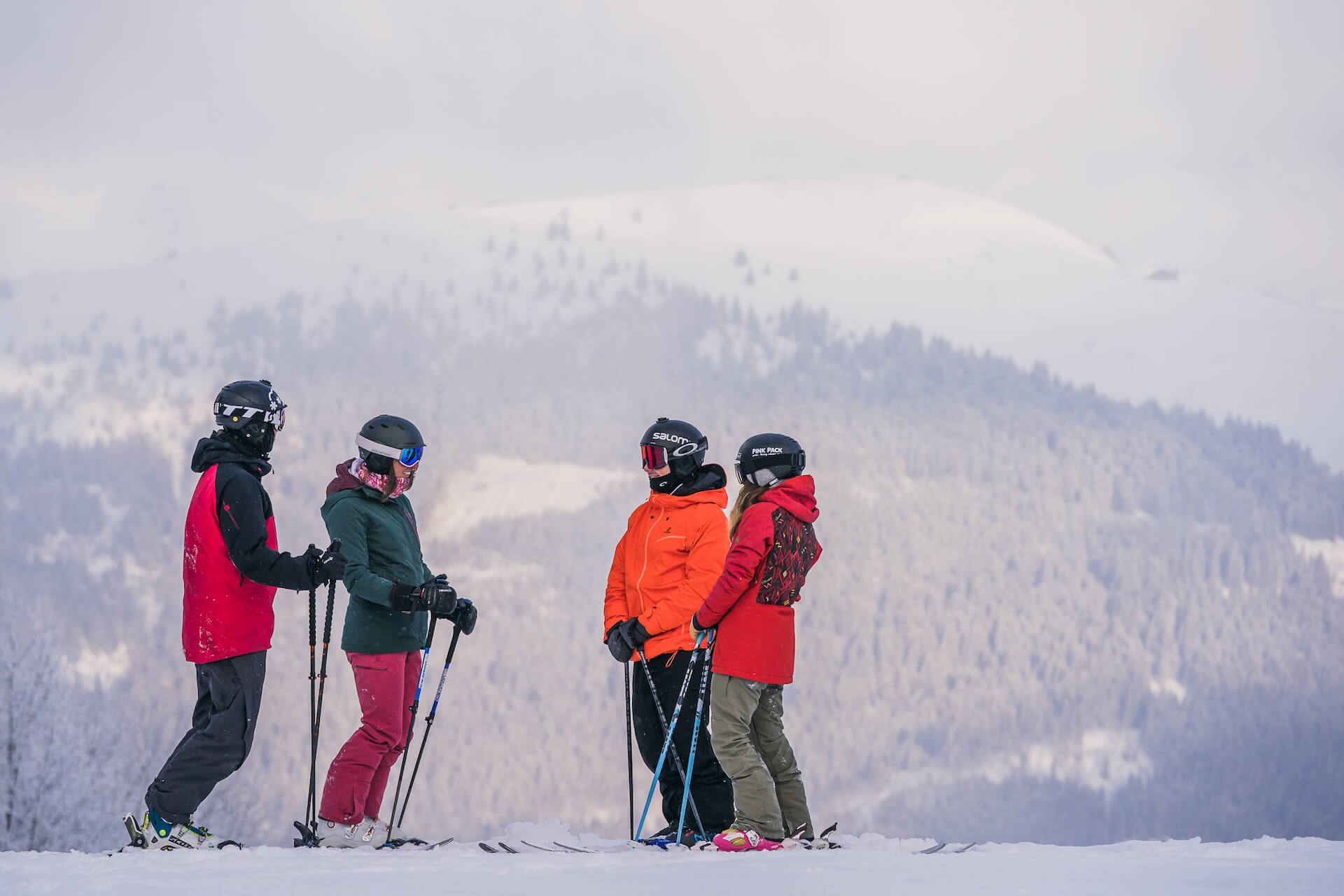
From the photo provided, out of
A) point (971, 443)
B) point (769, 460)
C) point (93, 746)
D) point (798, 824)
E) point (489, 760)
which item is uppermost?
point (971, 443)

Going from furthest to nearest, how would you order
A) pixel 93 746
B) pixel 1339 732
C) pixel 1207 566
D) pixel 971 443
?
pixel 971 443 < pixel 1207 566 < pixel 1339 732 < pixel 93 746

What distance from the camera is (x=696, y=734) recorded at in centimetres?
618

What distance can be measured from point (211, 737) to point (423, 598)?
113cm

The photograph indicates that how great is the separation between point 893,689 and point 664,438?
12978cm

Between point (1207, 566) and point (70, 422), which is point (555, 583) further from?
point (1207, 566)

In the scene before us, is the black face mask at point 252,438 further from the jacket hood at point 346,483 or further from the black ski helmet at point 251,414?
the jacket hood at point 346,483

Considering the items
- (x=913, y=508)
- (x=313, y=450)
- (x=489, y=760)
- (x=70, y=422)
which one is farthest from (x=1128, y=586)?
(x=70, y=422)

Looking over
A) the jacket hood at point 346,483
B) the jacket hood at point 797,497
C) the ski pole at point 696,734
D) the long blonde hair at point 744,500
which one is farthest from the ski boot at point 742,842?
the jacket hood at point 346,483

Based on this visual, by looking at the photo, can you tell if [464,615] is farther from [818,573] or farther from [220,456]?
[818,573]

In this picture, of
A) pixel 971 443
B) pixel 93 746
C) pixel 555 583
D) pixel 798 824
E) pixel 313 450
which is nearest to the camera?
pixel 798 824

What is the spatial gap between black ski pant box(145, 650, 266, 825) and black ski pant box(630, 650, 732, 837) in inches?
79.0

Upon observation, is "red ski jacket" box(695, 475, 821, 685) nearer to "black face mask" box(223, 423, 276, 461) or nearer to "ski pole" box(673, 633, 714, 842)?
"ski pole" box(673, 633, 714, 842)

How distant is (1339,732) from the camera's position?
A: 411 ft

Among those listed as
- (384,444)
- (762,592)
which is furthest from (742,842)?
(384,444)
